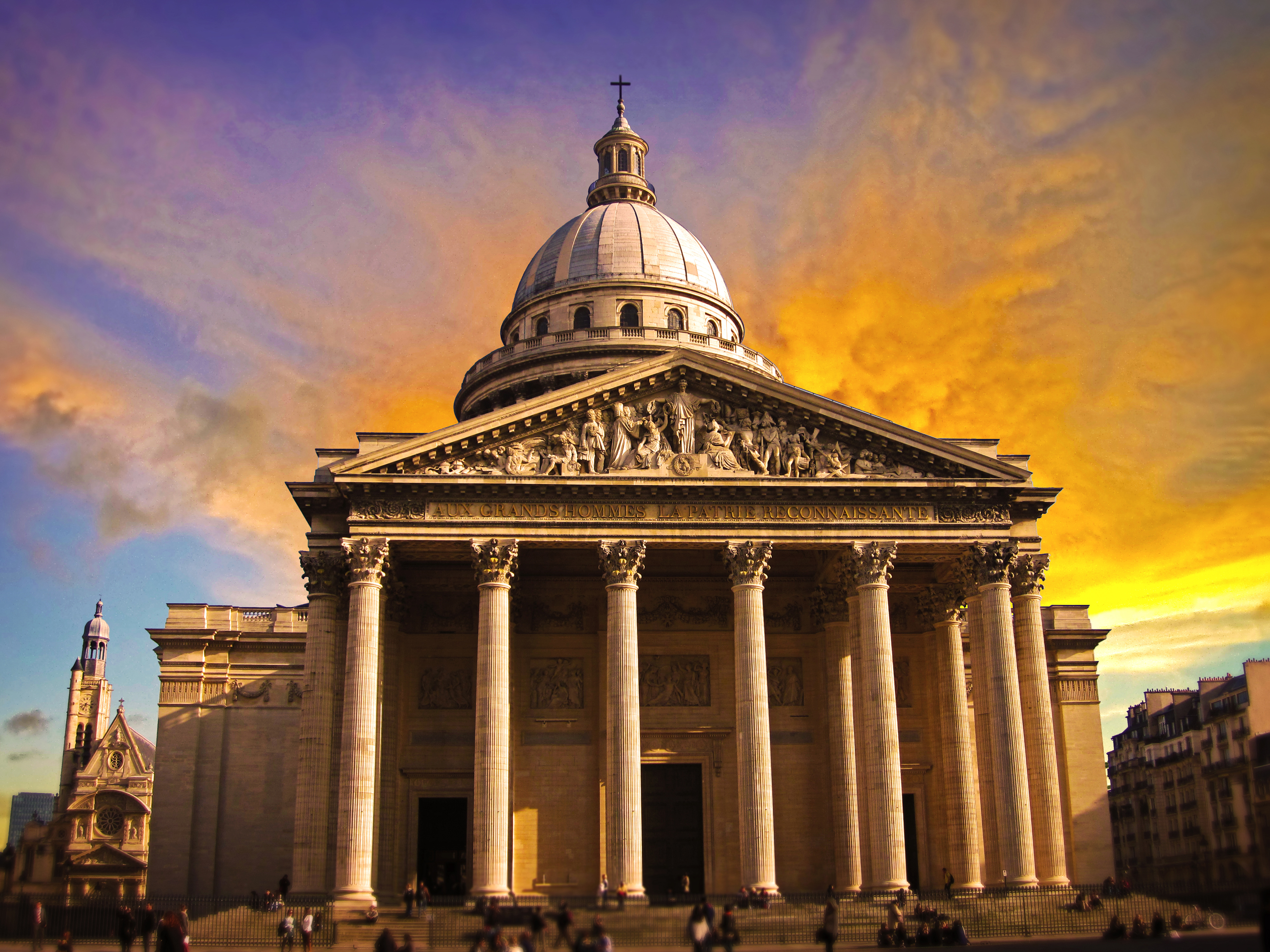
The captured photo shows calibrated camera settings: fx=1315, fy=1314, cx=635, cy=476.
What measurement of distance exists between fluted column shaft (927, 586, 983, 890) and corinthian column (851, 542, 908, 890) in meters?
1.83

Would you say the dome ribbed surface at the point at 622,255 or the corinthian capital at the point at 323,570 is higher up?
the dome ribbed surface at the point at 622,255

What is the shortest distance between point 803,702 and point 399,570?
587 inches

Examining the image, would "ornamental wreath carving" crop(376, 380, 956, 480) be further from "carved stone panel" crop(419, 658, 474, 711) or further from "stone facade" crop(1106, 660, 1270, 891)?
"stone facade" crop(1106, 660, 1270, 891)

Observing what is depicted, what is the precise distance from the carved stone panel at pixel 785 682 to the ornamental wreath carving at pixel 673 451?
885 cm

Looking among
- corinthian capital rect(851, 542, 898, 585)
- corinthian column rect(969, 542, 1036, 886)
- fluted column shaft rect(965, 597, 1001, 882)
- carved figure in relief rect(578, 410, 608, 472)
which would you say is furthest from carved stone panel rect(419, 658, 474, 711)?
corinthian column rect(969, 542, 1036, 886)

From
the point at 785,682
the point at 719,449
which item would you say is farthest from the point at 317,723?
the point at 785,682

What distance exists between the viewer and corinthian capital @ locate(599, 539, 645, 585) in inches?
1582

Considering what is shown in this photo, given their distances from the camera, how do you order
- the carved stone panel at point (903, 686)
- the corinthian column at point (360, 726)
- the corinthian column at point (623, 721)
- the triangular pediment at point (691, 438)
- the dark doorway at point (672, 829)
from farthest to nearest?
the carved stone panel at point (903, 686), the dark doorway at point (672, 829), the triangular pediment at point (691, 438), the corinthian column at point (623, 721), the corinthian column at point (360, 726)

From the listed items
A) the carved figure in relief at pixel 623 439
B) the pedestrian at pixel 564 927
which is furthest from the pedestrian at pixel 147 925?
the carved figure in relief at pixel 623 439

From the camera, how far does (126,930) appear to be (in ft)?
99.9

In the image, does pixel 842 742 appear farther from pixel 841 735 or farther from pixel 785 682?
pixel 785 682

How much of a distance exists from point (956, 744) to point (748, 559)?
977cm

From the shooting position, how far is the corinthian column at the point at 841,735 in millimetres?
41812

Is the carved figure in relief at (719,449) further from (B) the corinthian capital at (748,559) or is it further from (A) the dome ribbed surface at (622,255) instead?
(A) the dome ribbed surface at (622,255)
